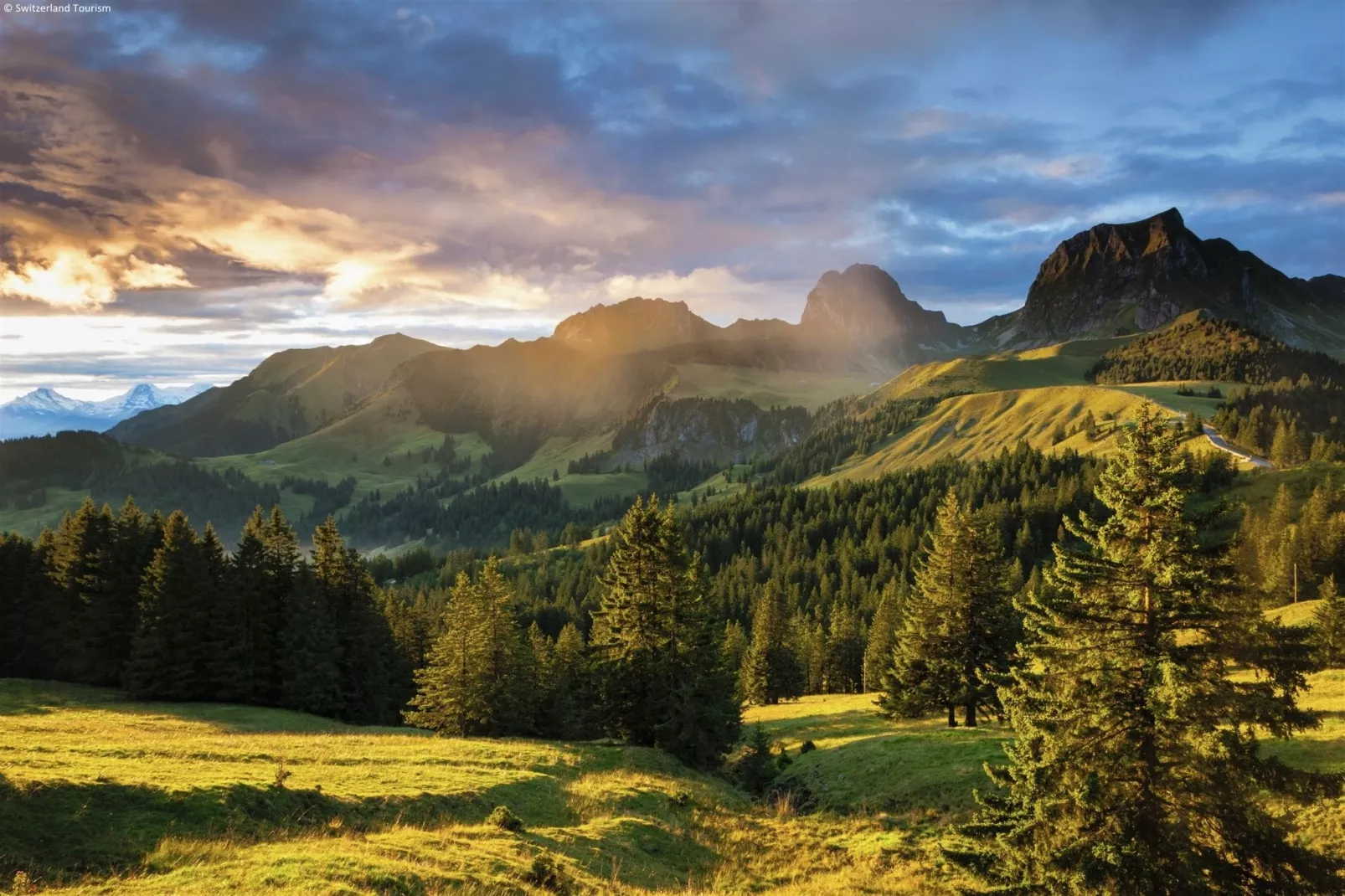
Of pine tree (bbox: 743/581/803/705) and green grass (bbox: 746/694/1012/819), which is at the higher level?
green grass (bbox: 746/694/1012/819)

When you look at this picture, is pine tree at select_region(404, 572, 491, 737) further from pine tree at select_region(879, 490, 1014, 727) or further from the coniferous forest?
pine tree at select_region(879, 490, 1014, 727)

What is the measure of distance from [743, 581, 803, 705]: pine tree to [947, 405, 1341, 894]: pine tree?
8207 cm

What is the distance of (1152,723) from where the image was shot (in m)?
17.4

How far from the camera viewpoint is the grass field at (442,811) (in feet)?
50.9

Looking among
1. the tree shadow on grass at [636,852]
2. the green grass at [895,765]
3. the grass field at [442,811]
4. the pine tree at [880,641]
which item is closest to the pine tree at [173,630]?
the grass field at [442,811]

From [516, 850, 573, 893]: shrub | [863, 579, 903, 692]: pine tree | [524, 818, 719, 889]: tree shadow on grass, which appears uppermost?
[516, 850, 573, 893]: shrub

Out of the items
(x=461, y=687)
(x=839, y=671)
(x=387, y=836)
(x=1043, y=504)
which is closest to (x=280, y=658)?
(x=461, y=687)

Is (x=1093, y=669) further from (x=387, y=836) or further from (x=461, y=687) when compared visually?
(x=461, y=687)

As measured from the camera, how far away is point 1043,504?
17312 centimetres

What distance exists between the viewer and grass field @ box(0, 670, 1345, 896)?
15.5m

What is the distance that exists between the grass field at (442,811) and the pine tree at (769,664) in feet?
184

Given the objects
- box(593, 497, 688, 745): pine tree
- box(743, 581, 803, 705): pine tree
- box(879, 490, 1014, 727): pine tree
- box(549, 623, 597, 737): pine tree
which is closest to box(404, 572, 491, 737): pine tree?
box(593, 497, 688, 745): pine tree

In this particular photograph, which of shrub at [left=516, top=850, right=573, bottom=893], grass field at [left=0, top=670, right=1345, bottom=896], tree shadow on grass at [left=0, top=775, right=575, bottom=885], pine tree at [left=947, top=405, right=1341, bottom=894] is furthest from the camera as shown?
shrub at [left=516, top=850, right=573, bottom=893]

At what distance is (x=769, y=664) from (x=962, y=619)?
56.4 m
